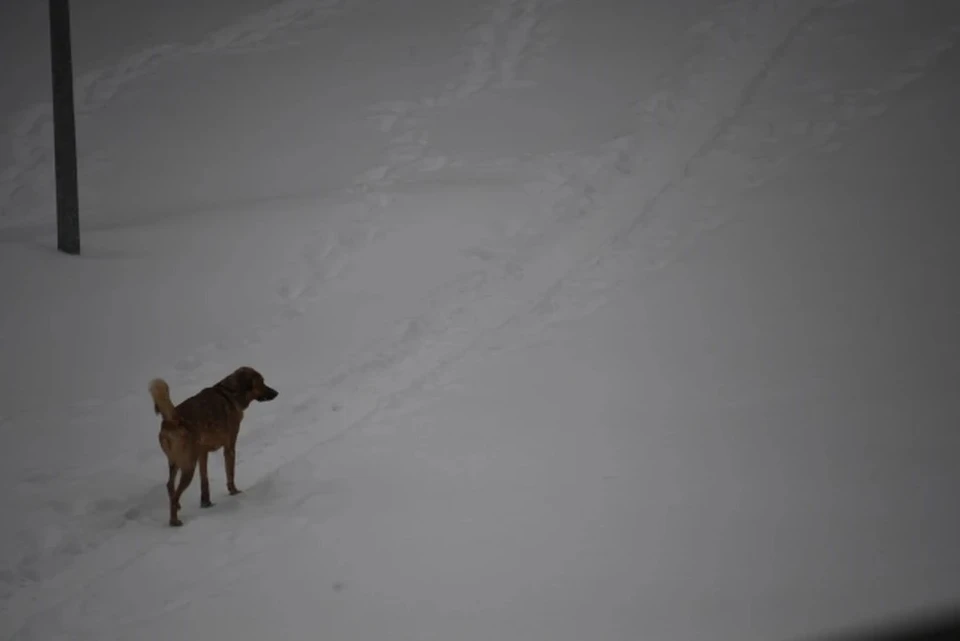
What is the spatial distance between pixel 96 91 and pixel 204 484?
13.1 m

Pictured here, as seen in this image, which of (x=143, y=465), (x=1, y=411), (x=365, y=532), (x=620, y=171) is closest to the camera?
(x=365, y=532)

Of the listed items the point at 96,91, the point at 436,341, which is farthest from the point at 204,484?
the point at 96,91

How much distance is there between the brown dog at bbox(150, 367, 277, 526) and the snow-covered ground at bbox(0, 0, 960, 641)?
0.32m

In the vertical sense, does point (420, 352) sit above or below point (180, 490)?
below

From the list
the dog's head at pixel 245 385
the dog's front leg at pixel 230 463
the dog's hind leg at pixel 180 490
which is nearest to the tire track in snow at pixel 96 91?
the dog's head at pixel 245 385

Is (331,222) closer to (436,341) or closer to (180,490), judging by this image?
(436,341)

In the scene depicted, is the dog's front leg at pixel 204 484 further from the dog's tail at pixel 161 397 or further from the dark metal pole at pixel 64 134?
the dark metal pole at pixel 64 134

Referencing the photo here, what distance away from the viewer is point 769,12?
1788 cm

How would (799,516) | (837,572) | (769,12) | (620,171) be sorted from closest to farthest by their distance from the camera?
(837,572) < (799,516) < (620,171) < (769,12)

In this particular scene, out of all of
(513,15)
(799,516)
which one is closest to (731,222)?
(799,516)

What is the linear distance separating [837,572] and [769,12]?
15.2 m

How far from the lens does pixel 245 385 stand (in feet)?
22.9

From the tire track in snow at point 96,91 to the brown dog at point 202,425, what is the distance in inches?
313

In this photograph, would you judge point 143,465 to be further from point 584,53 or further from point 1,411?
point 584,53
